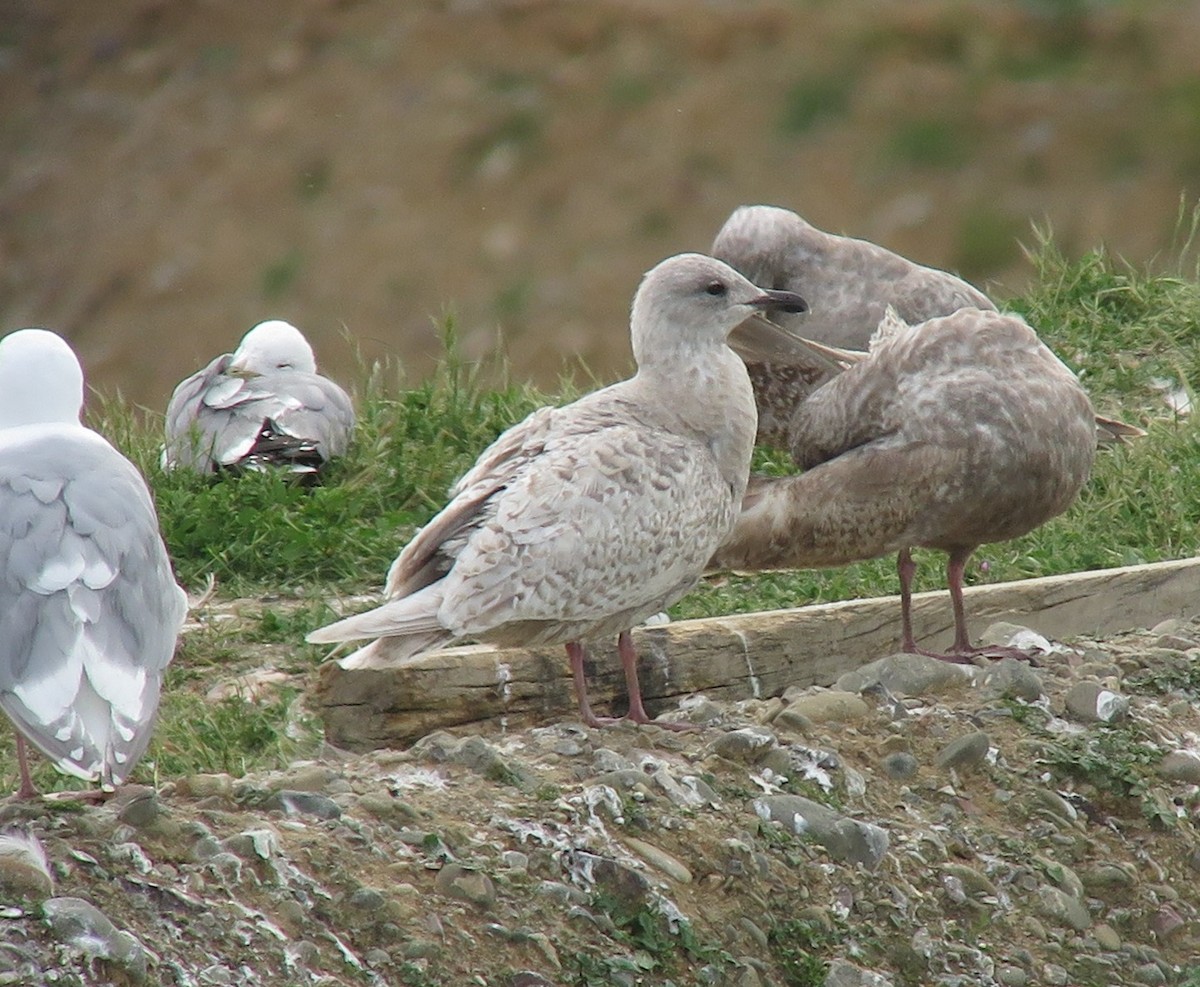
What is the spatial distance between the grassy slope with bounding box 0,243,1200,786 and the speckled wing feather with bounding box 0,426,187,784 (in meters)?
1.08

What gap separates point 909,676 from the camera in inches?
158

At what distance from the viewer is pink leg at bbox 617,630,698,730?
376cm

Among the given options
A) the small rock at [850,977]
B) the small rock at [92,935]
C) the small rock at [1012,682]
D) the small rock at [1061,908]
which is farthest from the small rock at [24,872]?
the small rock at [1012,682]

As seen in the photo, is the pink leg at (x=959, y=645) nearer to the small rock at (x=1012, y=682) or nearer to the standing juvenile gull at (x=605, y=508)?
the small rock at (x=1012, y=682)

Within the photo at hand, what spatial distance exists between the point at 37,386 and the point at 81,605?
2.45 feet

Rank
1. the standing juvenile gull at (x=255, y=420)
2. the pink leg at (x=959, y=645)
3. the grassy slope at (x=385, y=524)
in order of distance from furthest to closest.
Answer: the standing juvenile gull at (x=255, y=420) < the grassy slope at (x=385, y=524) < the pink leg at (x=959, y=645)

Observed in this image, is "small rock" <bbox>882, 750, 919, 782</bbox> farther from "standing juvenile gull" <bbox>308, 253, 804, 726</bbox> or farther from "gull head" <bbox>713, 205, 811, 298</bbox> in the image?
"gull head" <bbox>713, 205, 811, 298</bbox>

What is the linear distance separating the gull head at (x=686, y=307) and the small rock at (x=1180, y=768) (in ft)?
3.70

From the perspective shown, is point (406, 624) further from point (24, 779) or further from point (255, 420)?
point (255, 420)

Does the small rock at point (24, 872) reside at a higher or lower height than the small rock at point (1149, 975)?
higher

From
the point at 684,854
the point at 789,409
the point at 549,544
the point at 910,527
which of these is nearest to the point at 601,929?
the point at 684,854

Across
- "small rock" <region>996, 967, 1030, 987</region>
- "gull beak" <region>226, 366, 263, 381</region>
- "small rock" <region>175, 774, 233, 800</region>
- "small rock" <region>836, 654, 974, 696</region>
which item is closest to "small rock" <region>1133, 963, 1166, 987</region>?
"small rock" <region>996, 967, 1030, 987</region>

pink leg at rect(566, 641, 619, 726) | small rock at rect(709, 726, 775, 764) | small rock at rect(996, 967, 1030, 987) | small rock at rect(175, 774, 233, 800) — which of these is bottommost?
small rock at rect(996, 967, 1030, 987)

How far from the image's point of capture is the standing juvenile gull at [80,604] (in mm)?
2861
